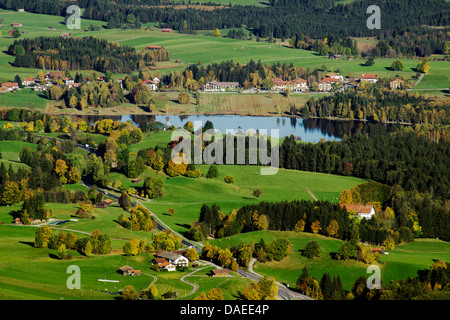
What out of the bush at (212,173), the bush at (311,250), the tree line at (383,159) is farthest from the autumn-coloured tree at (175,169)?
the bush at (311,250)

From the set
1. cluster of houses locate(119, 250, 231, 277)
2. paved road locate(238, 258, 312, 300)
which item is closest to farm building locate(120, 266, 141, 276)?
cluster of houses locate(119, 250, 231, 277)

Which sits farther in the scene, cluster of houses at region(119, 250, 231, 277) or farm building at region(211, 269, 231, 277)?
farm building at region(211, 269, 231, 277)

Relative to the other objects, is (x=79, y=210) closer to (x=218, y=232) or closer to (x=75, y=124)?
(x=218, y=232)

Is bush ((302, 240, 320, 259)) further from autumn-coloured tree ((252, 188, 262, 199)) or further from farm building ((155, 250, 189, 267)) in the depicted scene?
autumn-coloured tree ((252, 188, 262, 199))

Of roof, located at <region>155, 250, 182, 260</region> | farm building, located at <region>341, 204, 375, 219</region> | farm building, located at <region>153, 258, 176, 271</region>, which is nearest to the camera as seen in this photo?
farm building, located at <region>153, 258, 176, 271</region>

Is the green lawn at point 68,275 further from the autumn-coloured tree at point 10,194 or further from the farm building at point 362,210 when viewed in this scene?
the farm building at point 362,210

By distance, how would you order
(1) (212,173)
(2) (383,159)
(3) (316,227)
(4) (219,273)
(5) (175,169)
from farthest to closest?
1. (2) (383,159)
2. (5) (175,169)
3. (1) (212,173)
4. (3) (316,227)
5. (4) (219,273)

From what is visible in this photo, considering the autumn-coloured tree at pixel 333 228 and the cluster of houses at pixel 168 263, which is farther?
the autumn-coloured tree at pixel 333 228

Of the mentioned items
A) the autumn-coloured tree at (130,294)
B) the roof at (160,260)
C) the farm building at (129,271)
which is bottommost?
the roof at (160,260)

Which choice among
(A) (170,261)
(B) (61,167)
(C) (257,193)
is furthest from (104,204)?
(A) (170,261)

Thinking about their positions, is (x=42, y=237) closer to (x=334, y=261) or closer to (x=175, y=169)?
(x=334, y=261)

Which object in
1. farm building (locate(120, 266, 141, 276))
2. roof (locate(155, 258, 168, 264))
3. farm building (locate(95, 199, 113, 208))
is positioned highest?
farm building (locate(95, 199, 113, 208))

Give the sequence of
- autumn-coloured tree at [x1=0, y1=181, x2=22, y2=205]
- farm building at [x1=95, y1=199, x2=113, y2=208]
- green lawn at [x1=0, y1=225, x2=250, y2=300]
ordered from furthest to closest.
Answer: farm building at [x1=95, y1=199, x2=113, y2=208] → autumn-coloured tree at [x1=0, y1=181, x2=22, y2=205] → green lawn at [x1=0, y1=225, x2=250, y2=300]
